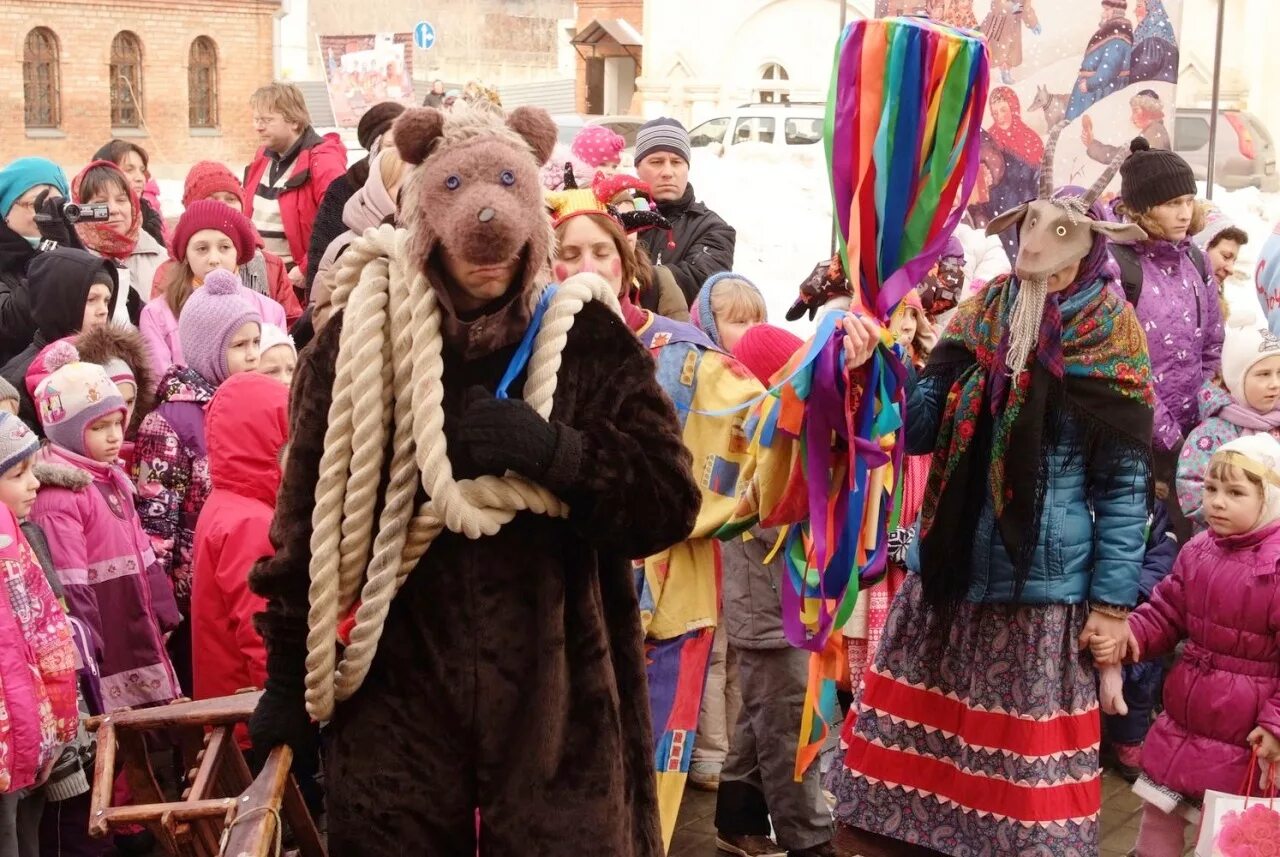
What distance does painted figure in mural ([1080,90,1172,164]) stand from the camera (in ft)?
24.2

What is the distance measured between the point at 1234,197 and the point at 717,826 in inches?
576

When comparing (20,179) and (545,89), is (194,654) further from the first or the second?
(545,89)

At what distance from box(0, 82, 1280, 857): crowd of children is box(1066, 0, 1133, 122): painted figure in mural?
93.8 inches

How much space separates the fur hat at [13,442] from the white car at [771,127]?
1903 cm

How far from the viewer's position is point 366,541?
2.92m

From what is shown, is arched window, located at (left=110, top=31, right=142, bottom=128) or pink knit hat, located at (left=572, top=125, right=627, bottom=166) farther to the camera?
arched window, located at (left=110, top=31, right=142, bottom=128)

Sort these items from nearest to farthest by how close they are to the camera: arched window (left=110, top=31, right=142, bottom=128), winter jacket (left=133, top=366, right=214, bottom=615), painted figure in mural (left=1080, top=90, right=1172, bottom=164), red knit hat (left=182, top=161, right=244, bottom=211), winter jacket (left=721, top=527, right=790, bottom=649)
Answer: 1. winter jacket (left=721, top=527, right=790, bottom=649)
2. winter jacket (left=133, top=366, right=214, bottom=615)
3. painted figure in mural (left=1080, top=90, right=1172, bottom=164)
4. red knit hat (left=182, top=161, right=244, bottom=211)
5. arched window (left=110, top=31, right=142, bottom=128)

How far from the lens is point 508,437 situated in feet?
9.22

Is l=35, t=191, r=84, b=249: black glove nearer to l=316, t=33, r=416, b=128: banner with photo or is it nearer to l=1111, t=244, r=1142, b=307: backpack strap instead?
l=316, t=33, r=416, b=128: banner with photo

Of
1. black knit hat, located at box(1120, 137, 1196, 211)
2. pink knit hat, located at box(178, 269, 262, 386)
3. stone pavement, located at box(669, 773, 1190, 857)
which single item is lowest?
stone pavement, located at box(669, 773, 1190, 857)

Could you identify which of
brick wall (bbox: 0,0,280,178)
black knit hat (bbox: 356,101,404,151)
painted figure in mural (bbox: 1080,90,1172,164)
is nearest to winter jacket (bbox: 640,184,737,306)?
black knit hat (bbox: 356,101,404,151)

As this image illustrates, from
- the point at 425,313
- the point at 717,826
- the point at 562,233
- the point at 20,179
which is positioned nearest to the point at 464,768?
the point at 425,313

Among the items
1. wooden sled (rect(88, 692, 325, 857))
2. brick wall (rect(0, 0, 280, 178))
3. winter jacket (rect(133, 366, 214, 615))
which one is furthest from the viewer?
brick wall (rect(0, 0, 280, 178))

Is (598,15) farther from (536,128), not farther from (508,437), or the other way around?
(508,437)
